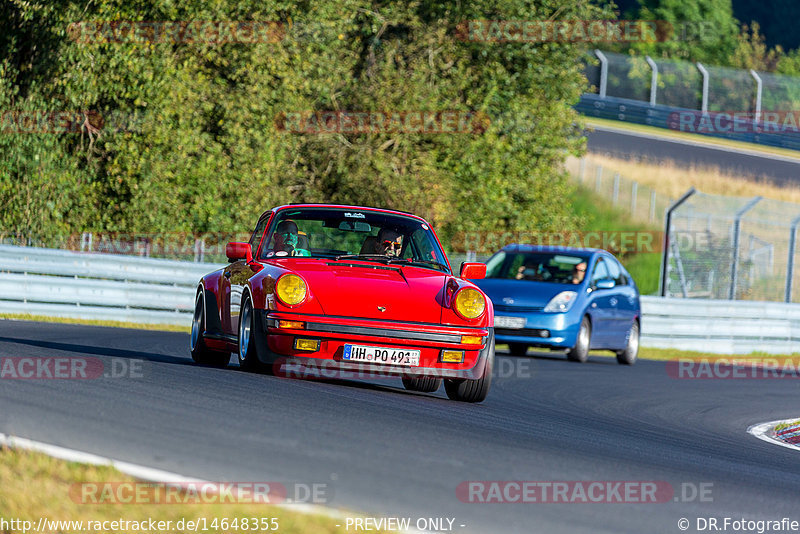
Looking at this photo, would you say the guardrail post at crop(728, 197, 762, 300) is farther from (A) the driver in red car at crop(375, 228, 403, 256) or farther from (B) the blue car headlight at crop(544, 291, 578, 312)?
(A) the driver in red car at crop(375, 228, 403, 256)

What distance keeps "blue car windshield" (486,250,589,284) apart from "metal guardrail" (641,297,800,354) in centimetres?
430

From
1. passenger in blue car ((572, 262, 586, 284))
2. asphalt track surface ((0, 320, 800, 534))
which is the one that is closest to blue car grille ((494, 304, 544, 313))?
passenger in blue car ((572, 262, 586, 284))

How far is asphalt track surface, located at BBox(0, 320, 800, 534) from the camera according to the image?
5.45 metres

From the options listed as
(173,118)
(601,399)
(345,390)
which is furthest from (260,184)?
(345,390)

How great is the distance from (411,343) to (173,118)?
51.7ft

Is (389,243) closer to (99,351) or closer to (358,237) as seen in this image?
(358,237)

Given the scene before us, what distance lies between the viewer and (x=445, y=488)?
5.61 meters

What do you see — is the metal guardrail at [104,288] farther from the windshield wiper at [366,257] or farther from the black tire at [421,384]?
the windshield wiper at [366,257]

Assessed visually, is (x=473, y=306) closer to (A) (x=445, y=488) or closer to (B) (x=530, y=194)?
(A) (x=445, y=488)

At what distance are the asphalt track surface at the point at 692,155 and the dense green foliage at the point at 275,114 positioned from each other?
1064cm

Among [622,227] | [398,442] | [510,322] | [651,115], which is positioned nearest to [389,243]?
[398,442]

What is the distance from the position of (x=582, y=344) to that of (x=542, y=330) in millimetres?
929

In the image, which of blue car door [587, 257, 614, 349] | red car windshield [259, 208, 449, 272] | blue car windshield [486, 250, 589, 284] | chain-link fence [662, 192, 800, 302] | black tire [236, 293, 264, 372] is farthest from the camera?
chain-link fence [662, 192, 800, 302]

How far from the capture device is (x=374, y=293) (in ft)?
30.6
